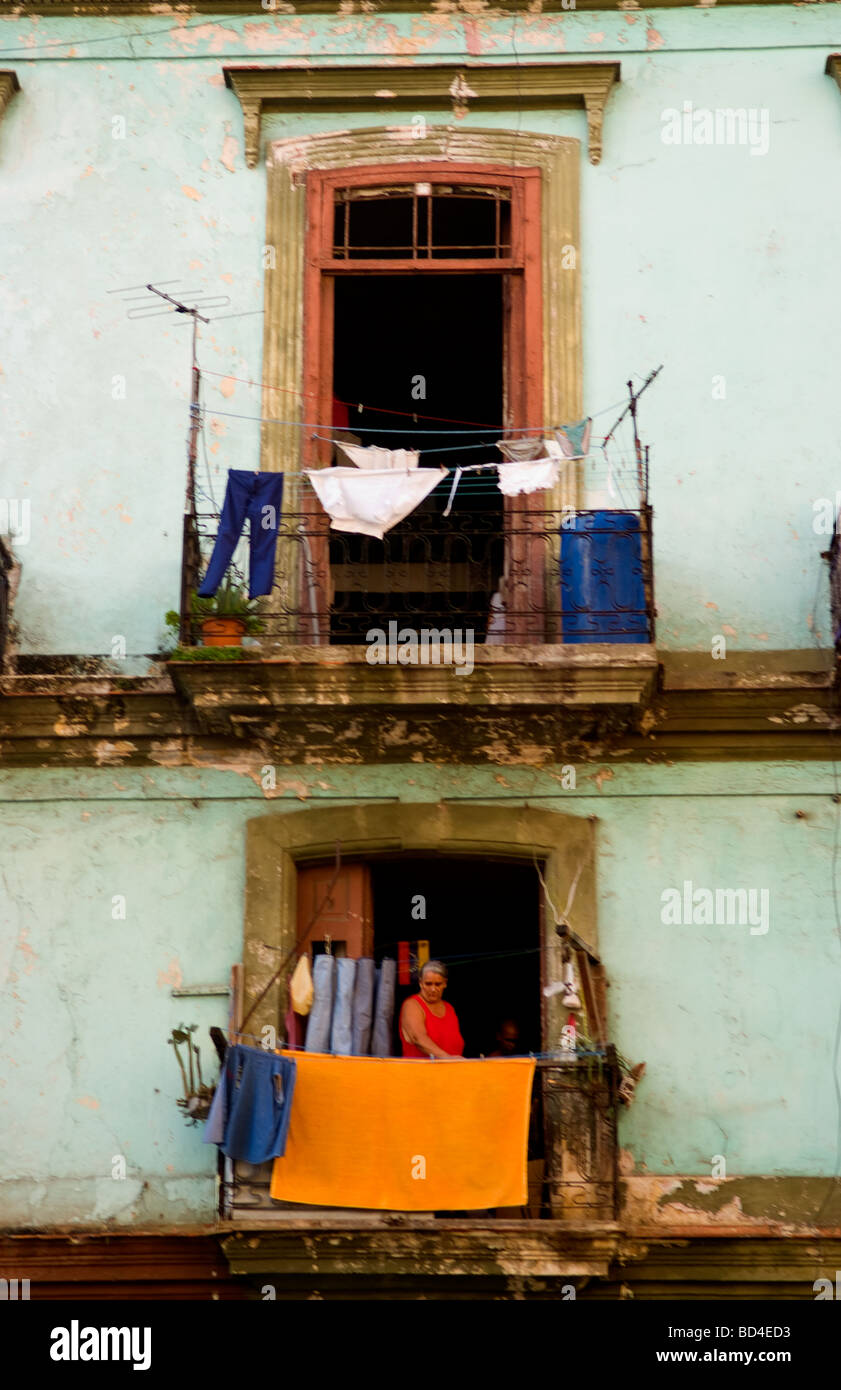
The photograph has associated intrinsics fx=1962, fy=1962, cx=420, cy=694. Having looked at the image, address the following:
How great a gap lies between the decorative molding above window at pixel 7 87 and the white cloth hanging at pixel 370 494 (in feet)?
11.0

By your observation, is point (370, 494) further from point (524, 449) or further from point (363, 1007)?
point (363, 1007)

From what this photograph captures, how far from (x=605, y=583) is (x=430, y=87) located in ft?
11.4

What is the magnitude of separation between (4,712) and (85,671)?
0.51m

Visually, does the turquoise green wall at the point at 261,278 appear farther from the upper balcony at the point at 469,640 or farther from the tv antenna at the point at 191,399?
the upper balcony at the point at 469,640

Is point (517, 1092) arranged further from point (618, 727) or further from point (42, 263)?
point (42, 263)

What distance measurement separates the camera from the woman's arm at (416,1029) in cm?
1033

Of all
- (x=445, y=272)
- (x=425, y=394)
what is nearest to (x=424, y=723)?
(x=445, y=272)

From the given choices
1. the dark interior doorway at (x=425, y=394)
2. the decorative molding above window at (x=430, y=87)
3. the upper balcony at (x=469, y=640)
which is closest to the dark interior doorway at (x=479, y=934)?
the dark interior doorway at (x=425, y=394)

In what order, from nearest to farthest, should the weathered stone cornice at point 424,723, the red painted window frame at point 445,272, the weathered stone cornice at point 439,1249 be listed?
the weathered stone cornice at point 439,1249
the weathered stone cornice at point 424,723
the red painted window frame at point 445,272

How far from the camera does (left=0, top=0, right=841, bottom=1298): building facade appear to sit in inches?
394

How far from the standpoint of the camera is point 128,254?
38.6ft

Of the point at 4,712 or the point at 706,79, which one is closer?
the point at 4,712

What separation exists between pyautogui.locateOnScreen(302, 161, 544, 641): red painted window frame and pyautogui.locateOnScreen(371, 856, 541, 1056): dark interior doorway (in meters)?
3.68
